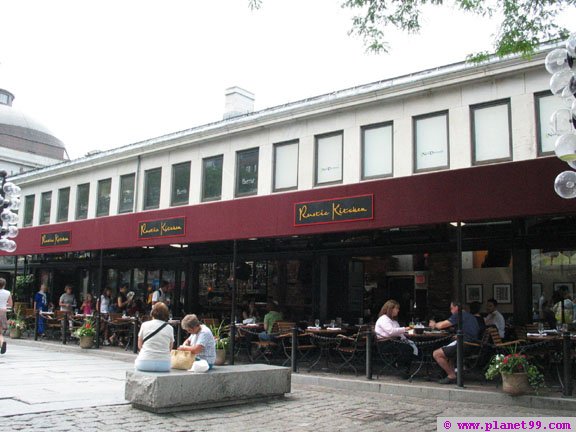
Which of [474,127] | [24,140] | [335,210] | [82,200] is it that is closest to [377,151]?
[474,127]

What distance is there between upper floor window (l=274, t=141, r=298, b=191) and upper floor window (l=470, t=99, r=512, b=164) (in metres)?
4.87

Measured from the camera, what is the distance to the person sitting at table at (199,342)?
8.59 metres

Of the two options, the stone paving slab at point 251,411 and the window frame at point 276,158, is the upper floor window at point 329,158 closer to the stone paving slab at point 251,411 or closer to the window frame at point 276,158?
the window frame at point 276,158

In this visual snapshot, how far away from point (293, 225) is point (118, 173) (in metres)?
10.3

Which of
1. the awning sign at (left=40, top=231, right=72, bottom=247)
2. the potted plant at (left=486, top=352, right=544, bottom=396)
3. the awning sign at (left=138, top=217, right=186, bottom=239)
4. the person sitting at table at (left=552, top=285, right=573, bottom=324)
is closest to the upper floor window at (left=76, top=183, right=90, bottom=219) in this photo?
the awning sign at (left=40, top=231, right=72, bottom=247)

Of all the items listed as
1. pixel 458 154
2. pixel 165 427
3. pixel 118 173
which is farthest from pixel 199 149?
pixel 165 427

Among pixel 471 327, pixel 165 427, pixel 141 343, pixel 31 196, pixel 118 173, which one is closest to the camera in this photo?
pixel 165 427

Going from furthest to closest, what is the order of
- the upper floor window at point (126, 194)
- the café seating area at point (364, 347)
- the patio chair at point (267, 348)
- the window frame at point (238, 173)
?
the upper floor window at point (126, 194) → the window frame at point (238, 173) → the patio chair at point (267, 348) → the café seating area at point (364, 347)

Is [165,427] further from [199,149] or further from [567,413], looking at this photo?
[199,149]

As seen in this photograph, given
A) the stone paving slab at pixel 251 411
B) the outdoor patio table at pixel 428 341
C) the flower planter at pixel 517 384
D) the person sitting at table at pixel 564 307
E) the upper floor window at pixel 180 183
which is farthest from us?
the upper floor window at pixel 180 183

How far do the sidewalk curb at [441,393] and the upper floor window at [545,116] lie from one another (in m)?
5.10

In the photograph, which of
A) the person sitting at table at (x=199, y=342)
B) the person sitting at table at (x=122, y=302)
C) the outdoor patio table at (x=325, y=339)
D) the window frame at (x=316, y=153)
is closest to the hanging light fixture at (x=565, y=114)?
the person sitting at table at (x=199, y=342)

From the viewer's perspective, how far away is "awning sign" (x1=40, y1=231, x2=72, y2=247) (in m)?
19.4

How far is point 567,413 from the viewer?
828cm
